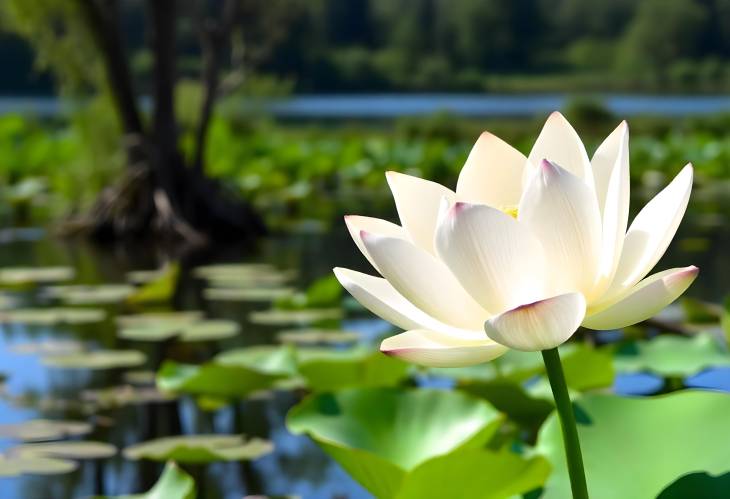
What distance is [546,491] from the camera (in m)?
0.71

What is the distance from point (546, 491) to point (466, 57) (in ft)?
124

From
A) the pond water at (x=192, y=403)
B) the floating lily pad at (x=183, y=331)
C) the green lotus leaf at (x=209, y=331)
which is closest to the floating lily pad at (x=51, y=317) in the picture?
the pond water at (x=192, y=403)

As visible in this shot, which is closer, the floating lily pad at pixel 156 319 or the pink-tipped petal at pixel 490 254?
the pink-tipped petal at pixel 490 254

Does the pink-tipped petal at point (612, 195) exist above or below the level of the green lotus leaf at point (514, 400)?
above

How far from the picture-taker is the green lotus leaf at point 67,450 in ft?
4.15

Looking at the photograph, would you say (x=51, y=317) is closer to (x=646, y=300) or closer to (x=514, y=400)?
(x=514, y=400)

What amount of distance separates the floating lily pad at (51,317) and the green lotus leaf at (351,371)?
1.07m

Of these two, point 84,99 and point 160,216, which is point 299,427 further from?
point 84,99

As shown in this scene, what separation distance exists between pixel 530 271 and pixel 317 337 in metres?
1.53

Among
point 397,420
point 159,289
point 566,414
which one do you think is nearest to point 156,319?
point 159,289

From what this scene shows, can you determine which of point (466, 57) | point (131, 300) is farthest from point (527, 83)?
point (131, 300)

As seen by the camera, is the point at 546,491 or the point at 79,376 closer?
the point at 546,491

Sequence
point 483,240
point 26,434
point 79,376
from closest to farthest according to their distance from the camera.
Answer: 1. point 483,240
2. point 26,434
3. point 79,376

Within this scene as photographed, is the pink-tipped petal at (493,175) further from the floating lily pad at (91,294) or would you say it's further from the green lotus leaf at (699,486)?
the floating lily pad at (91,294)
